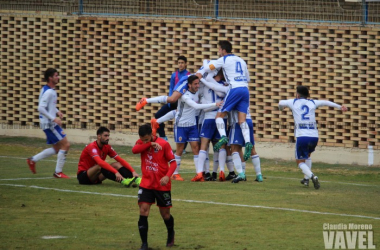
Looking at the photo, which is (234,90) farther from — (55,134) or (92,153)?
(55,134)

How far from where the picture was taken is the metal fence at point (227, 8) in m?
20.6

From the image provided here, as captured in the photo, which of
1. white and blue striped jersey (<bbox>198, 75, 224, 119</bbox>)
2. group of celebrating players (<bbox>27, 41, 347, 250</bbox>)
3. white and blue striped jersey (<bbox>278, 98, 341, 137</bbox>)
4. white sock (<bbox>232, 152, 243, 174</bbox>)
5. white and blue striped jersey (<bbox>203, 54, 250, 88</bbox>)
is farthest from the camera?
white and blue striped jersey (<bbox>198, 75, 224, 119</bbox>)

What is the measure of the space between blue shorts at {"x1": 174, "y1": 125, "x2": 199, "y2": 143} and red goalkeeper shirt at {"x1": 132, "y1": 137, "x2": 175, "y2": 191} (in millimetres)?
6432

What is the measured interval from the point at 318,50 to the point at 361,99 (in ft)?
6.13

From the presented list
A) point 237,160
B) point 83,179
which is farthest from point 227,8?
point 83,179

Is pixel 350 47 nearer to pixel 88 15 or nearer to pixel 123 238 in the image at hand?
pixel 88 15

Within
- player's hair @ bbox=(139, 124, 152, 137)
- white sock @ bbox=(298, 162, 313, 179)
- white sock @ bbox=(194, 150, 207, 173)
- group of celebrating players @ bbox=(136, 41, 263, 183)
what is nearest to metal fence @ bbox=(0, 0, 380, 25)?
group of celebrating players @ bbox=(136, 41, 263, 183)

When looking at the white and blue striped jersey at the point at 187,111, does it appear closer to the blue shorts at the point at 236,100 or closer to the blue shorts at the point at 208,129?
the blue shorts at the point at 208,129

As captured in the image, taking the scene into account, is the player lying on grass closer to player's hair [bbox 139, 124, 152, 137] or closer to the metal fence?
player's hair [bbox 139, 124, 152, 137]

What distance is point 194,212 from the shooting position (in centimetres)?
1173

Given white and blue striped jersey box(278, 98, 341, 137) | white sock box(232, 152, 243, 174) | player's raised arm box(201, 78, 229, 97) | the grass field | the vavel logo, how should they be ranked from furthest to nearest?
1. player's raised arm box(201, 78, 229, 97)
2. white sock box(232, 152, 243, 174)
3. white and blue striped jersey box(278, 98, 341, 137)
4. the grass field
5. the vavel logo

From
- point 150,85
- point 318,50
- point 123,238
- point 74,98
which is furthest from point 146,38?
point 123,238

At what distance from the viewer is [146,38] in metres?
23.2

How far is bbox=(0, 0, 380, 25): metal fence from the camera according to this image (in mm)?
20562
